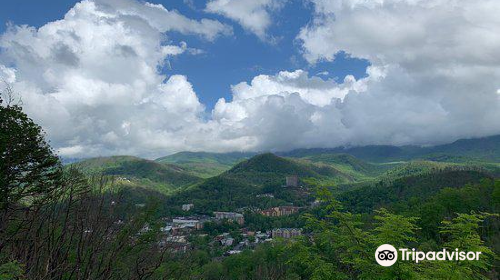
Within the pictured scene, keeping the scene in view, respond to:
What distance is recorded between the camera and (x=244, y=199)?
18175 cm

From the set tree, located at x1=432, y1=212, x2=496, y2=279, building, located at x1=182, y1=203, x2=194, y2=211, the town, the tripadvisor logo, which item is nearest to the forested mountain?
tree, located at x1=432, y1=212, x2=496, y2=279

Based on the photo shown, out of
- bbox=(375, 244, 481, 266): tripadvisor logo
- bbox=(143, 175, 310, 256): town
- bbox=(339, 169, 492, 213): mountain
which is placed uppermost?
bbox=(375, 244, 481, 266): tripadvisor logo

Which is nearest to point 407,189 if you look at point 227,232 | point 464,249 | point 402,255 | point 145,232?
point 227,232

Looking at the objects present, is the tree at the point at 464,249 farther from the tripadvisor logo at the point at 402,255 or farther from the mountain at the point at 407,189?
the mountain at the point at 407,189

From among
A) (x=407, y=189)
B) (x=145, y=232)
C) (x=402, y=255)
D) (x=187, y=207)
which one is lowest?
(x=187, y=207)

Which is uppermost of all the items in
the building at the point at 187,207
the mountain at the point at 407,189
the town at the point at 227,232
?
the mountain at the point at 407,189

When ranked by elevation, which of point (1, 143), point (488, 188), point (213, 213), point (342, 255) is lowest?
point (213, 213)

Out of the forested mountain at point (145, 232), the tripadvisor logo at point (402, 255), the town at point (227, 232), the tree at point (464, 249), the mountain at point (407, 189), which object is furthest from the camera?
the mountain at point (407, 189)

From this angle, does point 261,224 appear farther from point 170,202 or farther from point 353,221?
point 353,221

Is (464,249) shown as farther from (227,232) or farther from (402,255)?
(227,232)

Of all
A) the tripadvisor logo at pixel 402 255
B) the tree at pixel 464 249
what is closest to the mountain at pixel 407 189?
the tree at pixel 464 249

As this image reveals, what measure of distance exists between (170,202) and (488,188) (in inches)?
5598

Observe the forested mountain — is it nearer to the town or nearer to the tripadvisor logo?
the tripadvisor logo

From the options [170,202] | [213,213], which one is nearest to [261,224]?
[213,213]
